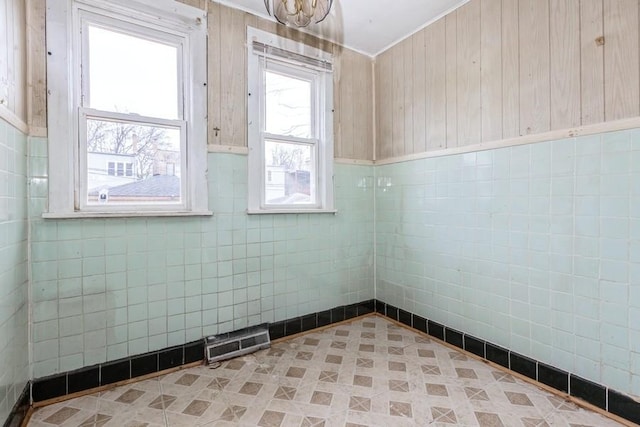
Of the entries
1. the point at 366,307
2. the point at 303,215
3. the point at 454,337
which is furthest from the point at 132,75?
the point at 454,337

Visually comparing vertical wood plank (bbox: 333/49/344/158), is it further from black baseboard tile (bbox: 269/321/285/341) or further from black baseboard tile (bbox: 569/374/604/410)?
black baseboard tile (bbox: 569/374/604/410)

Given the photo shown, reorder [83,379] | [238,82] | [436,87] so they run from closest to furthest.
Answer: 1. [83,379]
2. [238,82]
3. [436,87]

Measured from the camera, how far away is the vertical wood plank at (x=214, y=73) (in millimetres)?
2145

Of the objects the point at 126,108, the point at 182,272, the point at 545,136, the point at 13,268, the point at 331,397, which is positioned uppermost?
the point at 126,108

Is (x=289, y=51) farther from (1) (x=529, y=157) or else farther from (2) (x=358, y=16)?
(1) (x=529, y=157)

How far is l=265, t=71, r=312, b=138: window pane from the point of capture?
8.18 ft

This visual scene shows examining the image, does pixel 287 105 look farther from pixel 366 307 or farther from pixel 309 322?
pixel 366 307

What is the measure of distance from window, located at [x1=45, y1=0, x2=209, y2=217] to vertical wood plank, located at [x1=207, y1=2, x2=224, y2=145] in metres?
0.05

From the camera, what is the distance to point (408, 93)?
8.75 ft

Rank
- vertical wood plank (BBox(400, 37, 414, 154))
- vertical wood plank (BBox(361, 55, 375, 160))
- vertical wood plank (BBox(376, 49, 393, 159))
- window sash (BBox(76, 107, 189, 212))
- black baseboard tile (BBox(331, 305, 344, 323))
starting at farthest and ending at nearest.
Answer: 1. vertical wood plank (BBox(361, 55, 375, 160))
2. vertical wood plank (BBox(376, 49, 393, 159))
3. black baseboard tile (BBox(331, 305, 344, 323))
4. vertical wood plank (BBox(400, 37, 414, 154))
5. window sash (BBox(76, 107, 189, 212))

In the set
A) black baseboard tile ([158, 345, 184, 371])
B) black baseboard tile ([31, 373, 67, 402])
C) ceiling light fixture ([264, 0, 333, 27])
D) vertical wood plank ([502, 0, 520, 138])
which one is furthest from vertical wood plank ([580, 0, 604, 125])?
black baseboard tile ([31, 373, 67, 402])

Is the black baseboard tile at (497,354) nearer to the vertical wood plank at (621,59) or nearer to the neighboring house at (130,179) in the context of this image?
the vertical wood plank at (621,59)

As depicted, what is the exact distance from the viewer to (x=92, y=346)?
180 cm

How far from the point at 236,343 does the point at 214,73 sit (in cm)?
195
